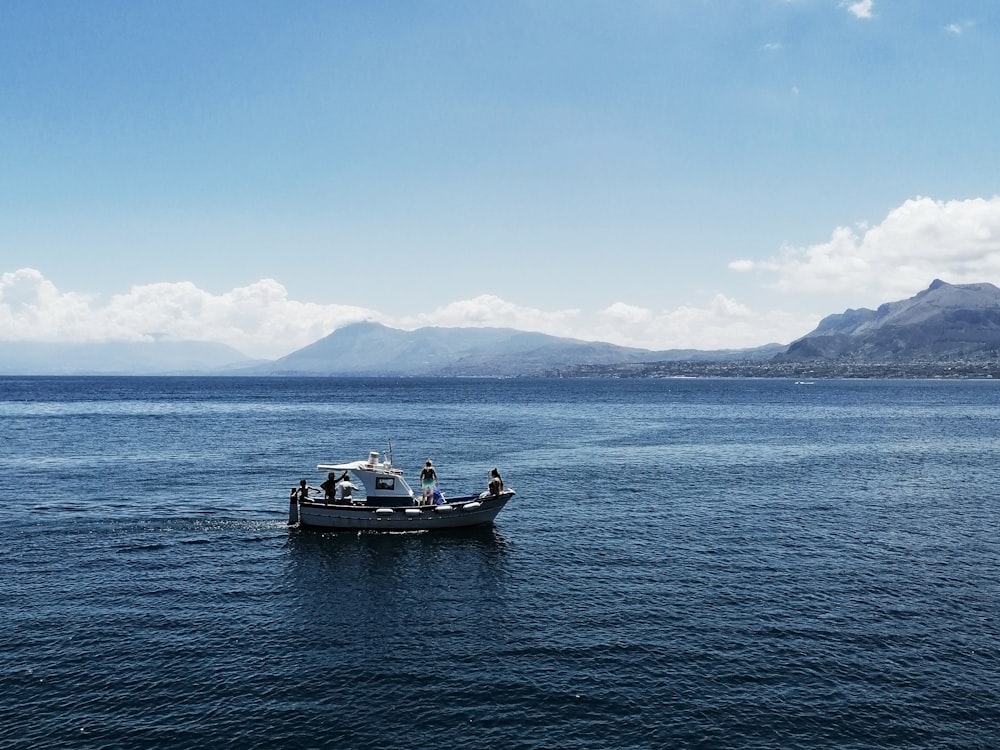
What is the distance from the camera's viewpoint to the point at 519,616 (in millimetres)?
29906

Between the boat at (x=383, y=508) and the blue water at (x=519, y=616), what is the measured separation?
1266 millimetres

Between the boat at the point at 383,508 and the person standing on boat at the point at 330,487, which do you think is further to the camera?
the person standing on boat at the point at 330,487

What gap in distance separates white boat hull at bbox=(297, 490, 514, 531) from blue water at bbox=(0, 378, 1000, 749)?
1169mm

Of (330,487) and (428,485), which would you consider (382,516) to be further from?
(330,487)

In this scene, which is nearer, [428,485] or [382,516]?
[382,516]

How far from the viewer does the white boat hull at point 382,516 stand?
4484cm

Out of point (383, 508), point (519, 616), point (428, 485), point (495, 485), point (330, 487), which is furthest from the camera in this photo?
point (330, 487)

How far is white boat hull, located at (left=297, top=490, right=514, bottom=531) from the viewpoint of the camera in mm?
44844

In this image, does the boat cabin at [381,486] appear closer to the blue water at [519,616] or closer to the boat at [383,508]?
the boat at [383,508]

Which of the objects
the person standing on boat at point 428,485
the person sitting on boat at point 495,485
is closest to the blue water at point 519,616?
the person sitting on boat at point 495,485

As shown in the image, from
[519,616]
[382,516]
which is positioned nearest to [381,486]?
[382,516]

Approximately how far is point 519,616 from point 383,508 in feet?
57.7

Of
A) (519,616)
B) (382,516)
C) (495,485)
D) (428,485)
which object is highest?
(428,485)

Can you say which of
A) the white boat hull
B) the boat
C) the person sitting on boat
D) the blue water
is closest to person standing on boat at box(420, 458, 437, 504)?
the boat
